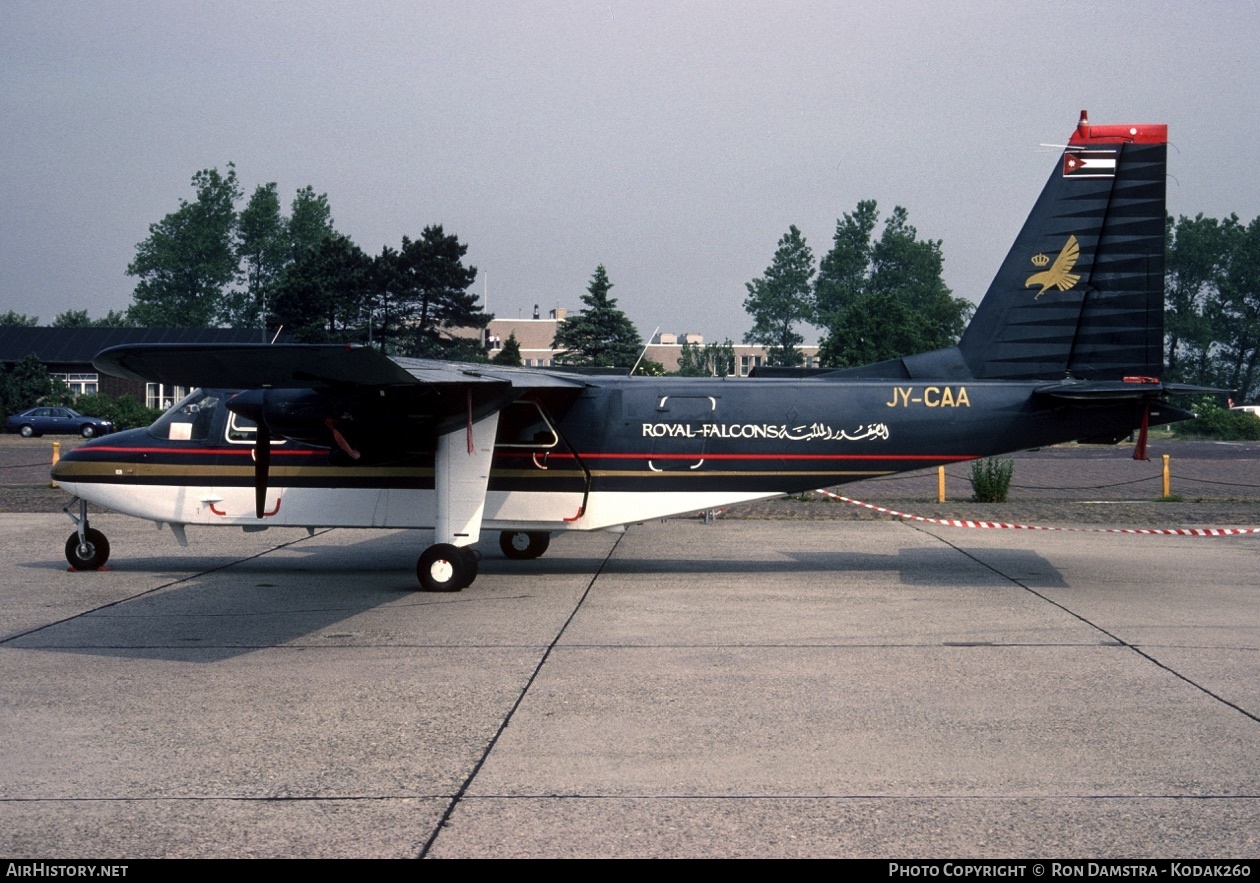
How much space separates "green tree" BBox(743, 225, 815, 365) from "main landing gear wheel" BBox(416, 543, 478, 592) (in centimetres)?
9804

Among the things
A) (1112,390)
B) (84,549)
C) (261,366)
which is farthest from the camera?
(84,549)

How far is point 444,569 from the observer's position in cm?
1350

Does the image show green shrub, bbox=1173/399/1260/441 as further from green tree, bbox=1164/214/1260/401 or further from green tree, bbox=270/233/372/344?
green tree, bbox=270/233/372/344

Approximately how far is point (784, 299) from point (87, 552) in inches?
3956

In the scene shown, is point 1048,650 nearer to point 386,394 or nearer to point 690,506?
point 690,506

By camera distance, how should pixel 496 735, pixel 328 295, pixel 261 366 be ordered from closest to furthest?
pixel 496 735
pixel 261 366
pixel 328 295

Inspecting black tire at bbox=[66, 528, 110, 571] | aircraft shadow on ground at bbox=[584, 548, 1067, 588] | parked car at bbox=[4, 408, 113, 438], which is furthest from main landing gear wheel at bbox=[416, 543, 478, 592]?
parked car at bbox=[4, 408, 113, 438]

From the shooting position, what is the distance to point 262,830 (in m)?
5.60

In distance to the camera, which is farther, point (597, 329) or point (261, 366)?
point (597, 329)

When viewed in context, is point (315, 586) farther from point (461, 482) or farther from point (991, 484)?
point (991, 484)

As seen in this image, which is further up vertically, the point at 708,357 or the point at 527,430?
the point at 708,357

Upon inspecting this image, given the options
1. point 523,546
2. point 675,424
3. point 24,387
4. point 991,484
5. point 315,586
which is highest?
point 24,387

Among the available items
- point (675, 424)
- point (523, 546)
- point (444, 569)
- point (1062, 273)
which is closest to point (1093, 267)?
point (1062, 273)

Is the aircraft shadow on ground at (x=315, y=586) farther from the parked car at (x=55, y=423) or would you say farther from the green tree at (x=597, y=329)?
the parked car at (x=55, y=423)
